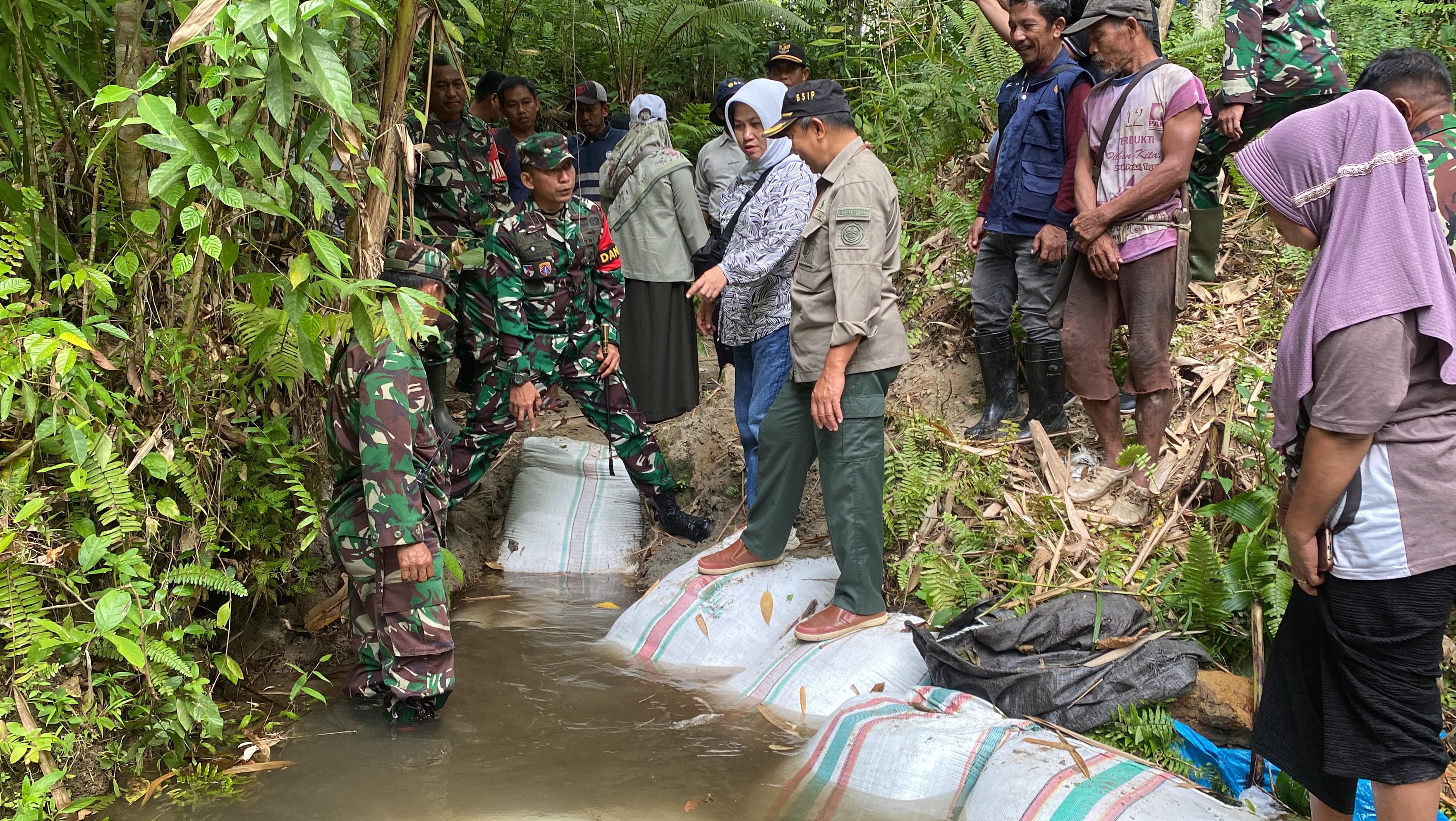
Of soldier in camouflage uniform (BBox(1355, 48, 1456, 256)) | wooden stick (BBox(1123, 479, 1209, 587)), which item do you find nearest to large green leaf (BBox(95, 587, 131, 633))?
wooden stick (BBox(1123, 479, 1209, 587))

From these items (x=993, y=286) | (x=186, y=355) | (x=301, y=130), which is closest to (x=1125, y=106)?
(x=993, y=286)

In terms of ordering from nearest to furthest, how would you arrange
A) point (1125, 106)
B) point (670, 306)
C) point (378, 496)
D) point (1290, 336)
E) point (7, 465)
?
point (1290, 336), point (7, 465), point (378, 496), point (1125, 106), point (670, 306)

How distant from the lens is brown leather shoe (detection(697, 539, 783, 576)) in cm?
444

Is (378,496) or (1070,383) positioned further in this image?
(1070,383)

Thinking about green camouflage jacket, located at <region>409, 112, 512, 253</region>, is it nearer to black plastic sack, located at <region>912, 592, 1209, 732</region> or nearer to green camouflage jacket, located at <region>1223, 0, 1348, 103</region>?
black plastic sack, located at <region>912, 592, 1209, 732</region>

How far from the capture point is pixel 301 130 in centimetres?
386

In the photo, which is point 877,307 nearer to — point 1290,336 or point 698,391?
point 1290,336

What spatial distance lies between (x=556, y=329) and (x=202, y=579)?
231 centimetres

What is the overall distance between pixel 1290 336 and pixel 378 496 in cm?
278

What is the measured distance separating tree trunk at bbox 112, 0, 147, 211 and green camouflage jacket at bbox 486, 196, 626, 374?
6.28 feet

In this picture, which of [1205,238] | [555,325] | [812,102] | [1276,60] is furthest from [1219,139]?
[555,325]

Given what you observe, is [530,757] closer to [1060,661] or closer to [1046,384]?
[1060,661]

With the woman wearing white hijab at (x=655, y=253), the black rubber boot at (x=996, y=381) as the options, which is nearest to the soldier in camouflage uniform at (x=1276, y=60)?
the black rubber boot at (x=996, y=381)

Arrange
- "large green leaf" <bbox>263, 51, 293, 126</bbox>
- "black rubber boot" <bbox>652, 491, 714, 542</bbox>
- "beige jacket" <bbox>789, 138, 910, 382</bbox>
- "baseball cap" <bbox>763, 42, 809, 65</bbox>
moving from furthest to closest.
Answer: "baseball cap" <bbox>763, 42, 809, 65</bbox>
"black rubber boot" <bbox>652, 491, 714, 542</bbox>
"beige jacket" <bbox>789, 138, 910, 382</bbox>
"large green leaf" <bbox>263, 51, 293, 126</bbox>
